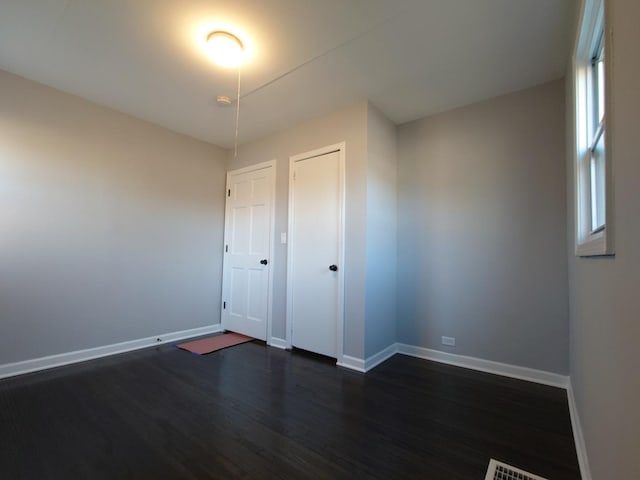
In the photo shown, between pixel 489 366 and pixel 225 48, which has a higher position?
pixel 225 48

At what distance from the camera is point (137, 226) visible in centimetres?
332

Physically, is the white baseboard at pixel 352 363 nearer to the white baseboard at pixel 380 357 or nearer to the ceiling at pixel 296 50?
the white baseboard at pixel 380 357

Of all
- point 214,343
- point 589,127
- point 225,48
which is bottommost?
point 214,343

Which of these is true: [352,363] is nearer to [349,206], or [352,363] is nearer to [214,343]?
[349,206]

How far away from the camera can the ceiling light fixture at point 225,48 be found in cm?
203

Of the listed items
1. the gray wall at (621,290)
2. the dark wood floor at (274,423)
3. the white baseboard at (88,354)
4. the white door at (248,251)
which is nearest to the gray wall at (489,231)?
the dark wood floor at (274,423)

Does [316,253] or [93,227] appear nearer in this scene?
[93,227]

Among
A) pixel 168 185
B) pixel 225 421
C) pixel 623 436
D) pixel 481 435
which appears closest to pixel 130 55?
pixel 168 185

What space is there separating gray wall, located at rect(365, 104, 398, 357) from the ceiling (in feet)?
1.05

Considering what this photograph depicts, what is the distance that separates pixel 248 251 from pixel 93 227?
1.68 metres

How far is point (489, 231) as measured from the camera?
2.76 metres

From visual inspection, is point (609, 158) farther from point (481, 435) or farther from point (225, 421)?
point (225, 421)

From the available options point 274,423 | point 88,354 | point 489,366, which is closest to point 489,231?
point 489,366

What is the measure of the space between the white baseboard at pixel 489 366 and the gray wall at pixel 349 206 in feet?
2.52
